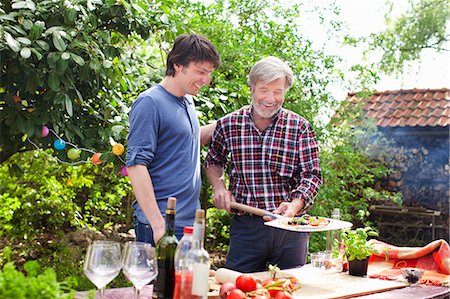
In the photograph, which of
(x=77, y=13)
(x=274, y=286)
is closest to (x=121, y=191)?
(x=77, y=13)

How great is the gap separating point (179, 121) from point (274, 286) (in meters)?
0.81

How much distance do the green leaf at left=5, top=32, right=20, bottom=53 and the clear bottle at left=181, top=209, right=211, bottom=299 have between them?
161 cm

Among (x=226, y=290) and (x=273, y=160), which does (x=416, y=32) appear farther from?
(x=226, y=290)

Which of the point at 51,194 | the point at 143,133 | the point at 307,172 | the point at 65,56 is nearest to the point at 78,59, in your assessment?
the point at 65,56

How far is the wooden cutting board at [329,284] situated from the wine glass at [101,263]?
459 millimetres

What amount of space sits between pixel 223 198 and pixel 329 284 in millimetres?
704

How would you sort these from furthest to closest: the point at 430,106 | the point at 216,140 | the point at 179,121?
the point at 430,106, the point at 216,140, the point at 179,121

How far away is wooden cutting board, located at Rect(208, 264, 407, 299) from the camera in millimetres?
2268

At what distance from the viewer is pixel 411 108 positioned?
855 centimetres

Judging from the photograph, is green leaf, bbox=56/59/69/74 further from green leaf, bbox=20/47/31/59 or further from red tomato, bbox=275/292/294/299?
red tomato, bbox=275/292/294/299

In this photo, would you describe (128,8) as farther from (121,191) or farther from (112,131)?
(121,191)

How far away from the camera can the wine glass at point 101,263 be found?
1716 millimetres

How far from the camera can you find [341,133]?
19.4 ft

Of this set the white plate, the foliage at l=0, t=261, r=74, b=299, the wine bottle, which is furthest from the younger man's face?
the foliage at l=0, t=261, r=74, b=299
